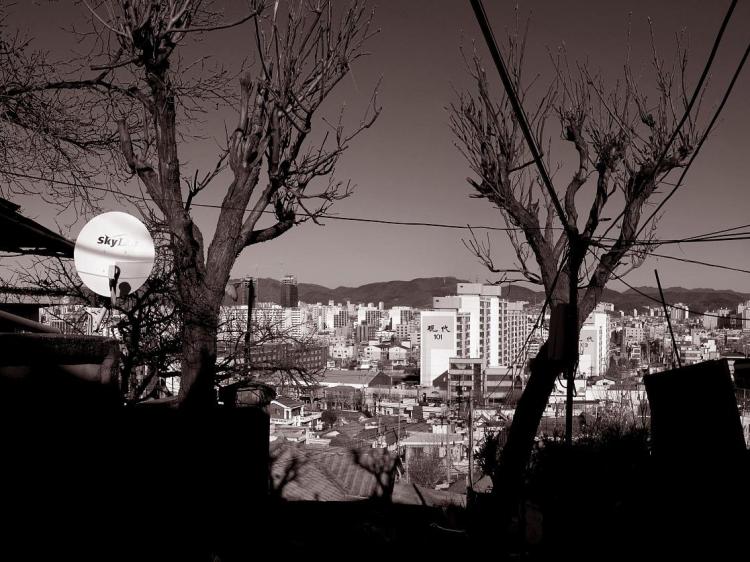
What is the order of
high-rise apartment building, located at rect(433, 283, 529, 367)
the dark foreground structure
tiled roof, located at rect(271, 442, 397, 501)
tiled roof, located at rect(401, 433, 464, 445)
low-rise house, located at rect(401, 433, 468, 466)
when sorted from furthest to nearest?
high-rise apartment building, located at rect(433, 283, 529, 367)
tiled roof, located at rect(401, 433, 464, 445)
low-rise house, located at rect(401, 433, 468, 466)
tiled roof, located at rect(271, 442, 397, 501)
the dark foreground structure

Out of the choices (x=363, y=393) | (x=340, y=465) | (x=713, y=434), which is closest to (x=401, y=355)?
(x=363, y=393)

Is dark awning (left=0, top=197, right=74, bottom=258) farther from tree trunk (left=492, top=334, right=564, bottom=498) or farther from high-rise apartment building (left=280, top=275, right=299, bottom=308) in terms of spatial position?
high-rise apartment building (left=280, top=275, right=299, bottom=308)

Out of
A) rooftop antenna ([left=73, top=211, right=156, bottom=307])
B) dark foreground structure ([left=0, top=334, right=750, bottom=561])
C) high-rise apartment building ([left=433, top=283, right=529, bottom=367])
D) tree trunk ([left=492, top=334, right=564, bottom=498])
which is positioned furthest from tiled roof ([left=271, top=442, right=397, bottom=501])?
high-rise apartment building ([left=433, top=283, right=529, bottom=367])

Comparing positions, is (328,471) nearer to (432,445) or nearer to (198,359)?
(198,359)

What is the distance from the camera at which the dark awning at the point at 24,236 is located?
328 cm

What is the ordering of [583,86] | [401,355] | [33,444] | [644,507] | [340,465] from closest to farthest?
[33,444], [644,507], [583,86], [340,465], [401,355]

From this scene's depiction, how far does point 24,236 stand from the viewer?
355cm

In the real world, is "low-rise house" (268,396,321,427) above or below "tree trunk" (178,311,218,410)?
below

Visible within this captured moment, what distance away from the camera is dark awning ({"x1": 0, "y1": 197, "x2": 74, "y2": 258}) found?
10.8 feet

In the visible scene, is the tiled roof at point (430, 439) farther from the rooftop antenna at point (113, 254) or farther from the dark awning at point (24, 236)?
the dark awning at point (24, 236)

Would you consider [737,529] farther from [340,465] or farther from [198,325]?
[340,465]

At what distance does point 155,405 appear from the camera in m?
4.63

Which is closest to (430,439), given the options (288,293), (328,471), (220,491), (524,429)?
(328,471)

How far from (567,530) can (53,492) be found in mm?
4545
